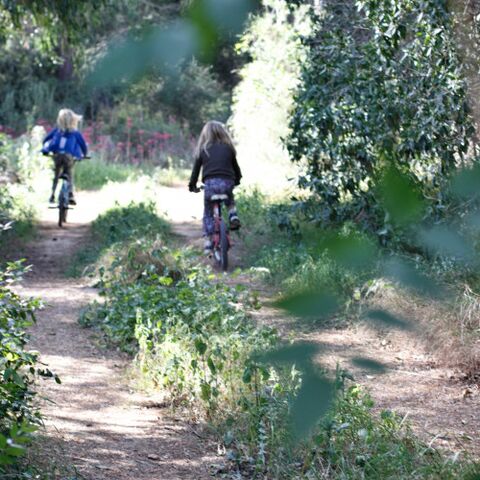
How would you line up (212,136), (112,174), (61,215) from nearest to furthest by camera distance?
(212,136)
(61,215)
(112,174)

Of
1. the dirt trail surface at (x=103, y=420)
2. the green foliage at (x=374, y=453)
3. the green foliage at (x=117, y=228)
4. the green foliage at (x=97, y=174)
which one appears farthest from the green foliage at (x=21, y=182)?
the green foliage at (x=374, y=453)

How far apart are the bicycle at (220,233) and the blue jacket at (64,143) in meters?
3.70

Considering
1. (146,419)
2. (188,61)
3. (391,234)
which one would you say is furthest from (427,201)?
(146,419)

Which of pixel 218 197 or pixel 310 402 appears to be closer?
pixel 310 402

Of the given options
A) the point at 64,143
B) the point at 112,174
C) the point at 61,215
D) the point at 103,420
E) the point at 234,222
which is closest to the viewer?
the point at 103,420

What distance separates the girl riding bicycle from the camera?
32.6 ft

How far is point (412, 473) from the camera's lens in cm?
408

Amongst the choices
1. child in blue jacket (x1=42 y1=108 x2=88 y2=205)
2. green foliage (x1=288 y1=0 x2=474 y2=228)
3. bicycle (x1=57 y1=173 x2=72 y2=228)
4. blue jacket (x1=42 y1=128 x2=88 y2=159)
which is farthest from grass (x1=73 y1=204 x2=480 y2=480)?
bicycle (x1=57 y1=173 x2=72 y2=228)

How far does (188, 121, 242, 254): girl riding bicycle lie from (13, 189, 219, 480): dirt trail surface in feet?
6.75

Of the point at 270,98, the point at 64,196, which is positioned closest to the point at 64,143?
the point at 64,196

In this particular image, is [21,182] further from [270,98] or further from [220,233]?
[220,233]

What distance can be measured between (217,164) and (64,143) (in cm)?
377

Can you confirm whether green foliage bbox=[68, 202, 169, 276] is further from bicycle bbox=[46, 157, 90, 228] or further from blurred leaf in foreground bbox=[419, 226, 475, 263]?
blurred leaf in foreground bbox=[419, 226, 475, 263]

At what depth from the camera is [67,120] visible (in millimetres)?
12609
